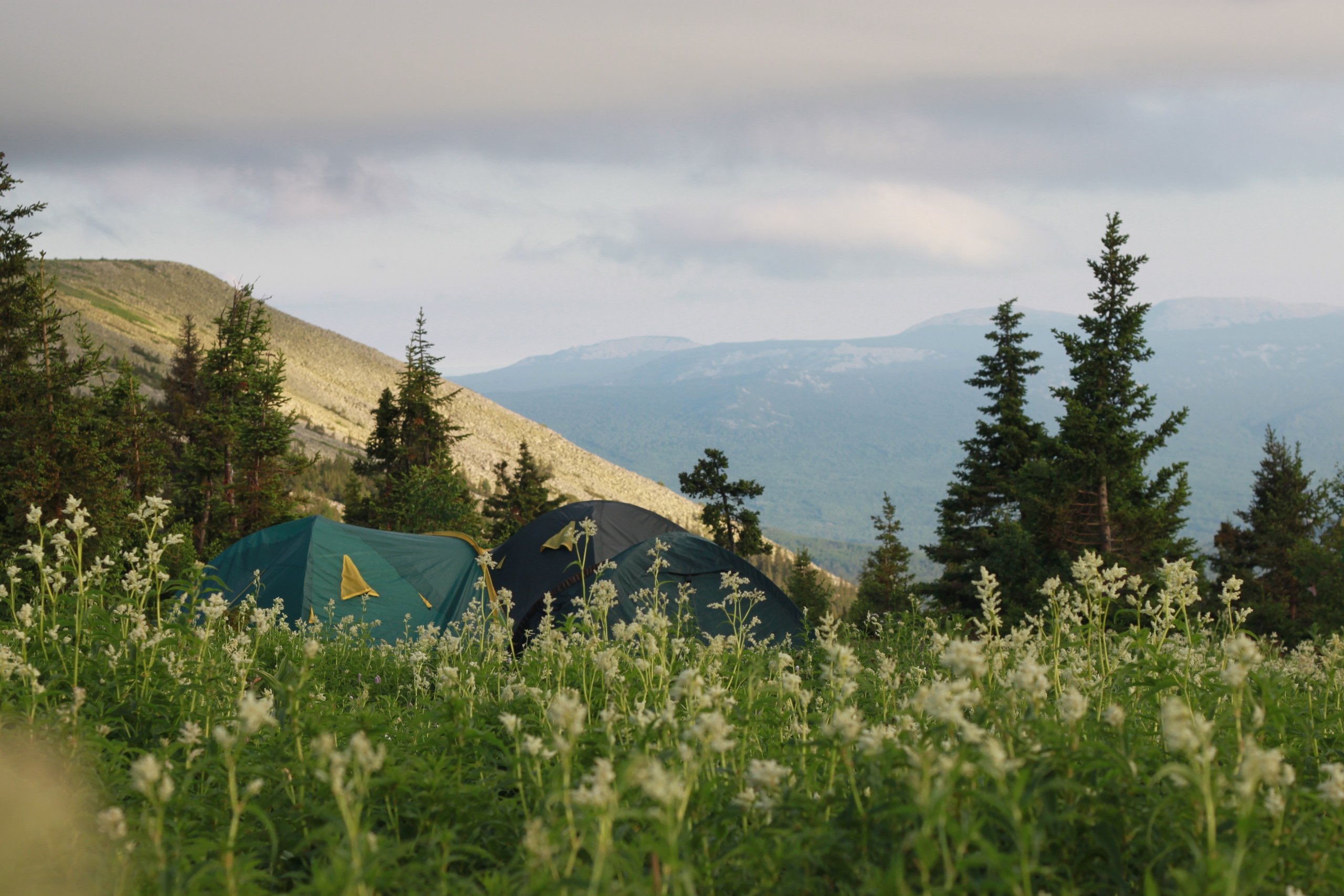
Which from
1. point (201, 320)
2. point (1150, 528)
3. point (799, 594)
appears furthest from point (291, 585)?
point (201, 320)

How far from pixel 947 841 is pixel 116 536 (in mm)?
23434

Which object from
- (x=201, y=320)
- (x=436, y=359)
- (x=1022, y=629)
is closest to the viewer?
(x=1022, y=629)

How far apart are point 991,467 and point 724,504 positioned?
42.3 ft

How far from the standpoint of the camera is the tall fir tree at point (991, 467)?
122ft

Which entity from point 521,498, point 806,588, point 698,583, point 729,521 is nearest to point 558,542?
point 698,583

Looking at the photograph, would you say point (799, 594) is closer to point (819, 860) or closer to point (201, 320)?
point (819, 860)

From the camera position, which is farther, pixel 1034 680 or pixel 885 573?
pixel 885 573

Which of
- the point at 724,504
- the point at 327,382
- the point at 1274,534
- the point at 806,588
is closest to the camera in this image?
the point at 724,504

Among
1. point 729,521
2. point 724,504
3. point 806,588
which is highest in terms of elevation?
point 724,504

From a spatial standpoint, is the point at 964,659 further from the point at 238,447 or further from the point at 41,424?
the point at 238,447

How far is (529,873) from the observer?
2.60 metres

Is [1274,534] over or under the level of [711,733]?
under

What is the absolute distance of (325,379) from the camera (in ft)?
557

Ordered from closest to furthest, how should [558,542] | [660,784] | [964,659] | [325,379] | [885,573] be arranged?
1. [660,784]
2. [964,659]
3. [558,542]
4. [885,573]
5. [325,379]
